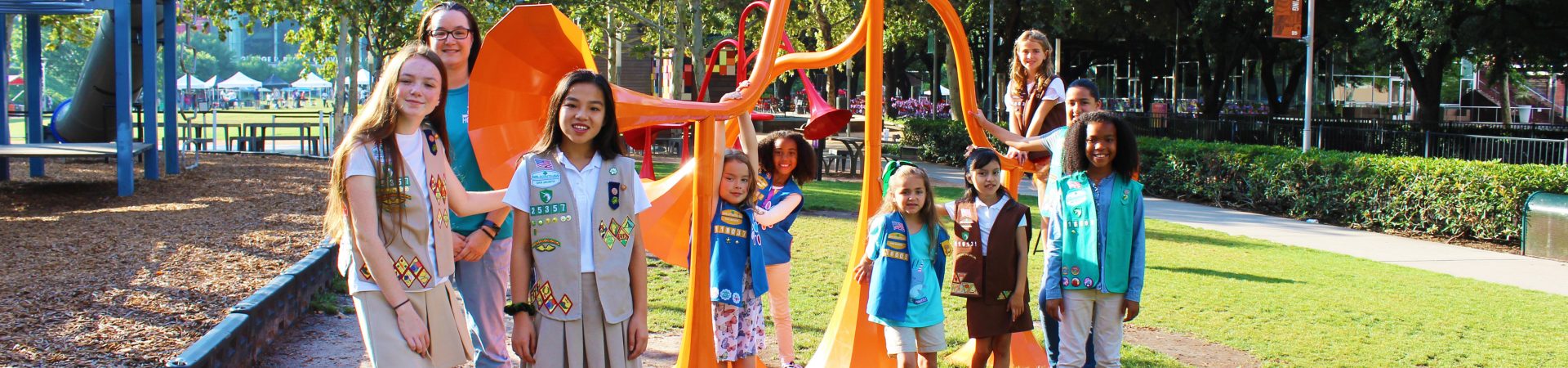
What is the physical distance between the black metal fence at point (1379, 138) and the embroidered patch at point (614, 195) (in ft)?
44.9

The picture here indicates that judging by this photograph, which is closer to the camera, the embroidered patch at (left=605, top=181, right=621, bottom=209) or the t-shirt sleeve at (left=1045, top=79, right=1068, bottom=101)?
the embroidered patch at (left=605, top=181, right=621, bottom=209)

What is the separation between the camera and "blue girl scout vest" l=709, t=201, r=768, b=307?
479 centimetres

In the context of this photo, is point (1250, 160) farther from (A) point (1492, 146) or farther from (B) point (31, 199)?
(B) point (31, 199)

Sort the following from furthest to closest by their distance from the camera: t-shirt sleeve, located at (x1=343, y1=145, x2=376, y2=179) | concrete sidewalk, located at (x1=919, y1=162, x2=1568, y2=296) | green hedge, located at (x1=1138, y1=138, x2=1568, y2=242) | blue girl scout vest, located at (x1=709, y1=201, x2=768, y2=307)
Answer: green hedge, located at (x1=1138, y1=138, x2=1568, y2=242)
concrete sidewalk, located at (x1=919, y1=162, x2=1568, y2=296)
blue girl scout vest, located at (x1=709, y1=201, x2=768, y2=307)
t-shirt sleeve, located at (x1=343, y1=145, x2=376, y2=179)

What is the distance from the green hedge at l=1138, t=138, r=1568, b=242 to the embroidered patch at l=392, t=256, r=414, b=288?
11.2m

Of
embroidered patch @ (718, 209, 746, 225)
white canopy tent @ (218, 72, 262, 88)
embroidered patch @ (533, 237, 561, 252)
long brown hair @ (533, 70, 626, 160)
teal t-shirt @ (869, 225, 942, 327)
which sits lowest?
teal t-shirt @ (869, 225, 942, 327)

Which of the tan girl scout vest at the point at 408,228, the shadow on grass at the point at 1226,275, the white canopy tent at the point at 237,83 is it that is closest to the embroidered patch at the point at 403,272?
the tan girl scout vest at the point at 408,228

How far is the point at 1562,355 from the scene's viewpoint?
20.1 ft

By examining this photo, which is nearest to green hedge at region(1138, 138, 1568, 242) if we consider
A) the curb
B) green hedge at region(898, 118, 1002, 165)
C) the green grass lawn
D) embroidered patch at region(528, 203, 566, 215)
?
the green grass lawn

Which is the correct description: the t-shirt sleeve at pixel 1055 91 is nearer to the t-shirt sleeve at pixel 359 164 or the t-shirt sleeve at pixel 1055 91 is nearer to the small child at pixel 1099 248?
the small child at pixel 1099 248

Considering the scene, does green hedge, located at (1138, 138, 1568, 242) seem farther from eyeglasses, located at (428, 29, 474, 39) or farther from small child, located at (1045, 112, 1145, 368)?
eyeglasses, located at (428, 29, 474, 39)

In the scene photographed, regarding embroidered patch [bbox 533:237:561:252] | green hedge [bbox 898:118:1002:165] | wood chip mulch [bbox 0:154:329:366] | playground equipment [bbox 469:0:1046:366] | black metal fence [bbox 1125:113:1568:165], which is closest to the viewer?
embroidered patch [bbox 533:237:561:252]

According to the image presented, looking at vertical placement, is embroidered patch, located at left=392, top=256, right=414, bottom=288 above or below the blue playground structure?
below

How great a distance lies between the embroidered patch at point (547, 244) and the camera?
3.34 meters
